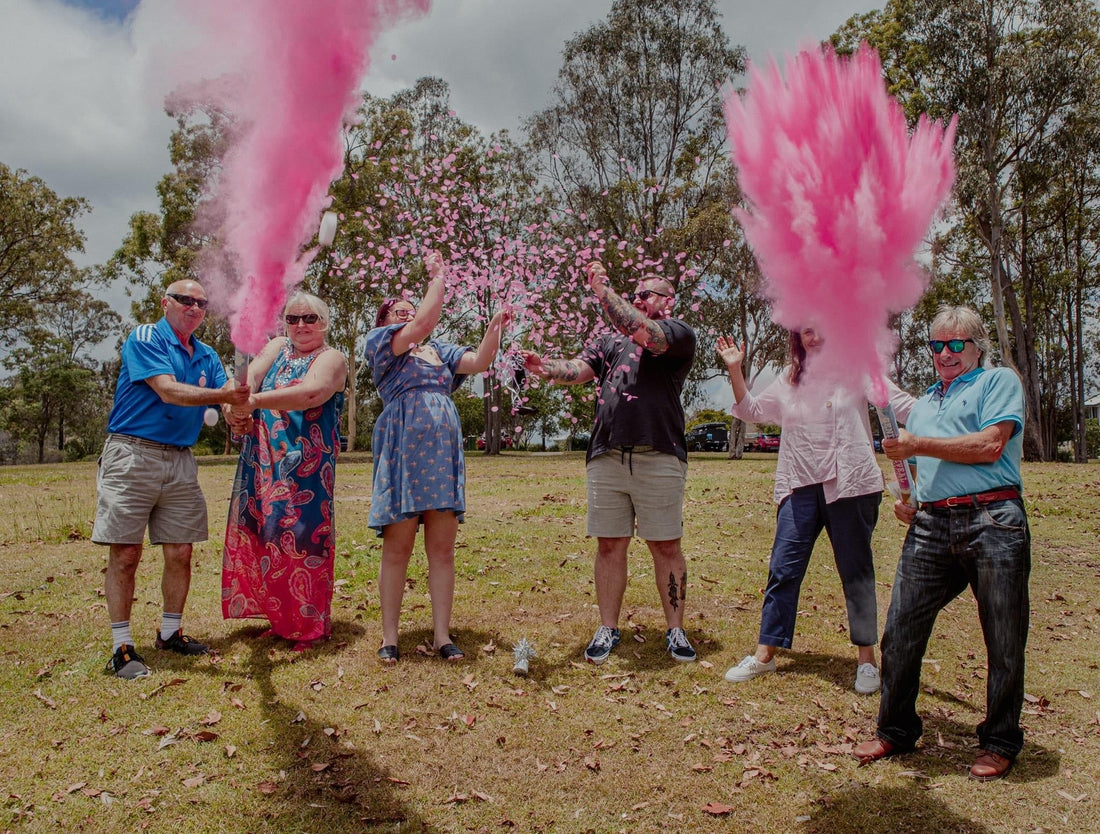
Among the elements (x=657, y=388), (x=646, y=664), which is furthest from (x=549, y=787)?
(x=657, y=388)

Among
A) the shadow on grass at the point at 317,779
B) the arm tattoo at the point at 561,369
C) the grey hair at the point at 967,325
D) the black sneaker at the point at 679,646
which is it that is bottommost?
the shadow on grass at the point at 317,779

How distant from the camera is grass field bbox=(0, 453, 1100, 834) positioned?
11.7ft

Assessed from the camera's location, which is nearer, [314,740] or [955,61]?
[314,740]

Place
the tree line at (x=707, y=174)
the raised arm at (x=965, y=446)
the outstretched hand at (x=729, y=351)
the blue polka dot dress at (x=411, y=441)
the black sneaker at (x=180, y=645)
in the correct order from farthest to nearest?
the tree line at (x=707, y=174), the black sneaker at (x=180, y=645), the blue polka dot dress at (x=411, y=441), the outstretched hand at (x=729, y=351), the raised arm at (x=965, y=446)

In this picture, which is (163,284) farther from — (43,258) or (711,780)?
(711,780)

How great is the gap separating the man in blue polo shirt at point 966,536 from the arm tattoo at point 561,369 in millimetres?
2313

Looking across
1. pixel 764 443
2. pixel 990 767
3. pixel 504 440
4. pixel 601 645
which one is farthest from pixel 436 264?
pixel 764 443

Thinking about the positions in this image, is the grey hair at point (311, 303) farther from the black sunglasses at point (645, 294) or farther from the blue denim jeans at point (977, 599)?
the blue denim jeans at point (977, 599)

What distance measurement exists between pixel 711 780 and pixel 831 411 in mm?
2565

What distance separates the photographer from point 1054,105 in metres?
25.5

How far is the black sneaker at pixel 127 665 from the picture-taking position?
4.97 m

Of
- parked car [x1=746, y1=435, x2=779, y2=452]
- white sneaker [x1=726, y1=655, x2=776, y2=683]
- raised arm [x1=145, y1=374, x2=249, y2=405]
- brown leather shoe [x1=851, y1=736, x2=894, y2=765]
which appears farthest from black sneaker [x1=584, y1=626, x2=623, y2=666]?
parked car [x1=746, y1=435, x2=779, y2=452]

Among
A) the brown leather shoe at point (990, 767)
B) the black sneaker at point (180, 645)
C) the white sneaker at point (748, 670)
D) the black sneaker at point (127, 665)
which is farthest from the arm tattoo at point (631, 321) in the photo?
the black sneaker at point (127, 665)

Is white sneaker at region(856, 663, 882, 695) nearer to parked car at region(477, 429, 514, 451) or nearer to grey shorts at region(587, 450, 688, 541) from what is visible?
grey shorts at region(587, 450, 688, 541)
